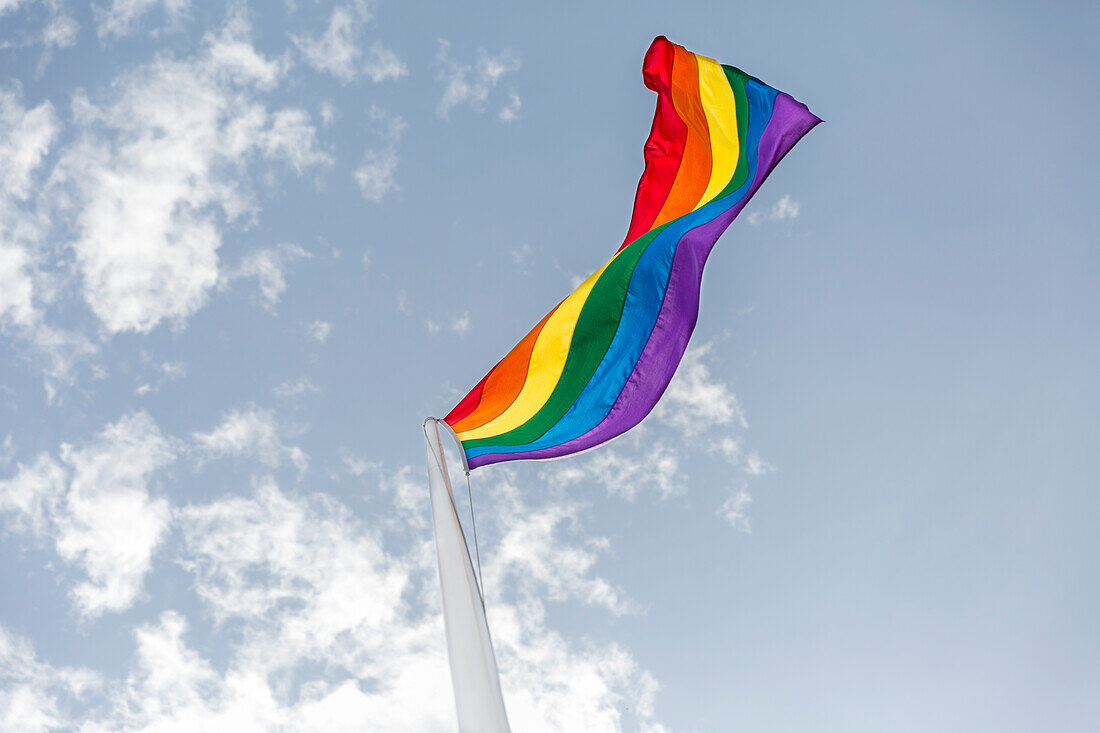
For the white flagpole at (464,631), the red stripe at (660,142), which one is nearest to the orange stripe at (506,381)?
the red stripe at (660,142)

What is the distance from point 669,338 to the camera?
773 centimetres

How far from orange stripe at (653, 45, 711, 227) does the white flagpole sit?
5584 millimetres

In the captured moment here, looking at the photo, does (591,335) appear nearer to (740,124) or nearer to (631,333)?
(631,333)

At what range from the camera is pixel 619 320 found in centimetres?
771

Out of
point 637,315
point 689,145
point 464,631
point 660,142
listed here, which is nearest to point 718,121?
point 689,145

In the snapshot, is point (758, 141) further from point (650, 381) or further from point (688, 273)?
point (650, 381)

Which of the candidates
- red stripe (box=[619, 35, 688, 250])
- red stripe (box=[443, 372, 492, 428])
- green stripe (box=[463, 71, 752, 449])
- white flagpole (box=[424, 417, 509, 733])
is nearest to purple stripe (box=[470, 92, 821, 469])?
green stripe (box=[463, 71, 752, 449])

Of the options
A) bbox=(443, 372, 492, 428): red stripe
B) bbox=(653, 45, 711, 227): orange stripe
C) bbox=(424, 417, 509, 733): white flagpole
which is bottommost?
bbox=(424, 417, 509, 733): white flagpole

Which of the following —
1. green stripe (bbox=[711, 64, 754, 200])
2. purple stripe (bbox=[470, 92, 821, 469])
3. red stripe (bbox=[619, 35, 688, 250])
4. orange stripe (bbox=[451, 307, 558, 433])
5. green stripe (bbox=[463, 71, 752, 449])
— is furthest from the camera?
red stripe (bbox=[619, 35, 688, 250])

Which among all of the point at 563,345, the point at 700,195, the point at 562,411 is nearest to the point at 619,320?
the point at 563,345

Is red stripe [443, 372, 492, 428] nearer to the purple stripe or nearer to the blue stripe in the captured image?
the blue stripe

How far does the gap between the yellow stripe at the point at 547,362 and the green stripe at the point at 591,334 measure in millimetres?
50

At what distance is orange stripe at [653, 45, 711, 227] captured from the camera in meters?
9.13

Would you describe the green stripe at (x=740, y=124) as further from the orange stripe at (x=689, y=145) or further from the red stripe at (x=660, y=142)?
the red stripe at (x=660, y=142)
